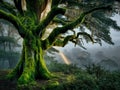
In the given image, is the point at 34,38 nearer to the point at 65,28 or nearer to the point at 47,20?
the point at 47,20

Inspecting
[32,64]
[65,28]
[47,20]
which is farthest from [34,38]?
[65,28]

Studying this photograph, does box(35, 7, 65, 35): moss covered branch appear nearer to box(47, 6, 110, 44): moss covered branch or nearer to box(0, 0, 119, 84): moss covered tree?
box(0, 0, 119, 84): moss covered tree

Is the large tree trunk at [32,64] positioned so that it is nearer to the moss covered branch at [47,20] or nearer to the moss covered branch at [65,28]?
the moss covered branch at [47,20]

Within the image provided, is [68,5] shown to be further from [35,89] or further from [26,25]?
[35,89]

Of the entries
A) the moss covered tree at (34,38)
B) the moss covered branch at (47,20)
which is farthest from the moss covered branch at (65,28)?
the moss covered branch at (47,20)

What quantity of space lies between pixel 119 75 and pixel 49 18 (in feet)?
18.0

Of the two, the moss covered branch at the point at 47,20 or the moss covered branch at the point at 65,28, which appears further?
the moss covered branch at the point at 65,28

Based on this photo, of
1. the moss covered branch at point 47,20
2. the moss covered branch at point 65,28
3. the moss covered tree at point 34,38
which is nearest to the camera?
the moss covered branch at point 47,20

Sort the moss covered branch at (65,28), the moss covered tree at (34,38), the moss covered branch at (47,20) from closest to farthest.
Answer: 1. the moss covered branch at (47,20)
2. the moss covered tree at (34,38)
3. the moss covered branch at (65,28)

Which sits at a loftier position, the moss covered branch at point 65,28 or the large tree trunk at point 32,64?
the moss covered branch at point 65,28

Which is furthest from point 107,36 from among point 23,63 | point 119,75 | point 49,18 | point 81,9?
point 23,63

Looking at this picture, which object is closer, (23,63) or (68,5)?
(23,63)

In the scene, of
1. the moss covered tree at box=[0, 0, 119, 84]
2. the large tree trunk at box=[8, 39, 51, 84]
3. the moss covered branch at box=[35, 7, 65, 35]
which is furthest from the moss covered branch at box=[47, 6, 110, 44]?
the large tree trunk at box=[8, 39, 51, 84]

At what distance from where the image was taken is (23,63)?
15.6 metres
